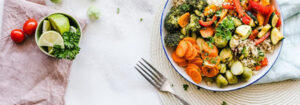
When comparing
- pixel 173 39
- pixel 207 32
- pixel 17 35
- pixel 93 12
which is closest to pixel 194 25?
pixel 207 32

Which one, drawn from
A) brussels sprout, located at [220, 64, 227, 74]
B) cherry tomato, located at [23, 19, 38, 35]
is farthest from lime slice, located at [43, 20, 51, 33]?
brussels sprout, located at [220, 64, 227, 74]

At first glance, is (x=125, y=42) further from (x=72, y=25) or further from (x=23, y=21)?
(x=23, y=21)

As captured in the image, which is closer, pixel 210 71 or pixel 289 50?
pixel 210 71

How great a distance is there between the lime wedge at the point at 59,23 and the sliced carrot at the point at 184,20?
1175mm

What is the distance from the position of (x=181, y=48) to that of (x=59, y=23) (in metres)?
1.27

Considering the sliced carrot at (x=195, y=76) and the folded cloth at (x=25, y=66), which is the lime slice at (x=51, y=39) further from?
the sliced carrot at (x=195, y=76)

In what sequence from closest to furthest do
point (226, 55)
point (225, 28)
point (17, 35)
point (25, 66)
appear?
point (225, 28) → point (226, 55) → point (17, 35) → point (25, 66)

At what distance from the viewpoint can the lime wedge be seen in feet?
8.39

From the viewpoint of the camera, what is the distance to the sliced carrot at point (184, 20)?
2.56m

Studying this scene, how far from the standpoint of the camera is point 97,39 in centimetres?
298

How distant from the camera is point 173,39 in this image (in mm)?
2551

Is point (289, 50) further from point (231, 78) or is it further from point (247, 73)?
point (231, 78)

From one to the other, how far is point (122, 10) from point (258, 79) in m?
1.68

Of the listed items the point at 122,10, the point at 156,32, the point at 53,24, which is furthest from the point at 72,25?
the point at 156,32
